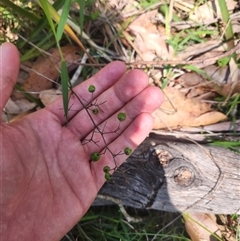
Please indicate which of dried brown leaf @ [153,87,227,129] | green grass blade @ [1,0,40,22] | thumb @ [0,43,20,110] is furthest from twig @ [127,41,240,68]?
thumb @ [0,43,20,110]

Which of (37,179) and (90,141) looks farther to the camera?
(90,141)

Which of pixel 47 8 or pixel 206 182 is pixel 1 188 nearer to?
pixel 47 8

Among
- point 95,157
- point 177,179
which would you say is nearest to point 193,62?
point 177,179

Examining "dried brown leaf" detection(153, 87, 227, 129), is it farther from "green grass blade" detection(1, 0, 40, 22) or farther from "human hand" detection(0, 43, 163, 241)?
"green grass blade" detection(1, 0, 40, 22)

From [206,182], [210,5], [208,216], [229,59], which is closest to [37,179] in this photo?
[206,182]

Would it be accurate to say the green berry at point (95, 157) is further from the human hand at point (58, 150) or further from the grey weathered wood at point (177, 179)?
the grey weathered wood at point (177, 179)

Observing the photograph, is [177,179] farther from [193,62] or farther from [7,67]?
[7,67]
